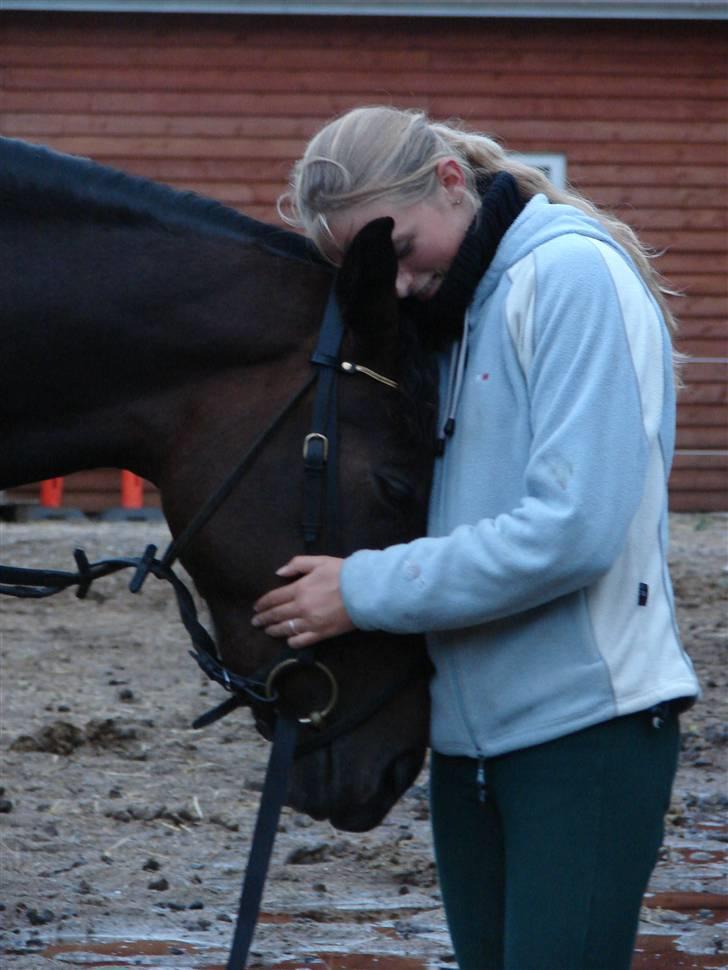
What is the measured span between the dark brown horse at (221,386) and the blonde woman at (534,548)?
6 cm

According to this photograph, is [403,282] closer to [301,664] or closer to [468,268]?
[468,268]

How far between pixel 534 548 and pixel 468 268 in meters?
0.43

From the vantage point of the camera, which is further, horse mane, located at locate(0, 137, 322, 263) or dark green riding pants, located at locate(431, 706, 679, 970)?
horse mane, located at locate(0, 137, 322, 263)

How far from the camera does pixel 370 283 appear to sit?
7.18ft

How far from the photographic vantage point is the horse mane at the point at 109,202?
237cm

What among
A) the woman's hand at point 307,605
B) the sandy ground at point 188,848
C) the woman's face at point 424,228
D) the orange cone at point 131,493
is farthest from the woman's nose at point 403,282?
the orange cone at point 131,493

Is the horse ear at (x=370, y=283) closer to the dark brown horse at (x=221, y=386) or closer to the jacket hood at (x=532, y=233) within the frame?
the dark brown horse at (x=221, y=386)

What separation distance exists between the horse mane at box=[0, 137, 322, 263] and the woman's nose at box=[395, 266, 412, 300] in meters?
0.17

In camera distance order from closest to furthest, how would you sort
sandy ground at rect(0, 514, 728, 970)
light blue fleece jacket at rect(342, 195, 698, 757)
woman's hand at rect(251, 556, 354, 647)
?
light blue fleece jacket at rect(342, 195, 698, 757)
woman's hand at rect(251, 556, 354, 647)
sandy ground at rect(0, 514, 728, 970)

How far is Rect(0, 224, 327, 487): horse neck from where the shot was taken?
2307mm

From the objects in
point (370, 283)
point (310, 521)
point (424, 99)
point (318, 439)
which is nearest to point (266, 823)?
point (310, 521)

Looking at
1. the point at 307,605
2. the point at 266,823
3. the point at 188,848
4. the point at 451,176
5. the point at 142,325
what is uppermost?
the point at 451,176

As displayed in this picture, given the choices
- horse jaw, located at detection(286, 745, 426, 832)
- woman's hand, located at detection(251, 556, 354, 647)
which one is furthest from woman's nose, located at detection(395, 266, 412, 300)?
horse jaw, located at detection(286, 745, 426, 832)

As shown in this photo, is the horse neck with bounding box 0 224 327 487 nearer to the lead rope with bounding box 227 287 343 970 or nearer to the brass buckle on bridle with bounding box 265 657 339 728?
the lead rope with bounding box 227 287 343 970
